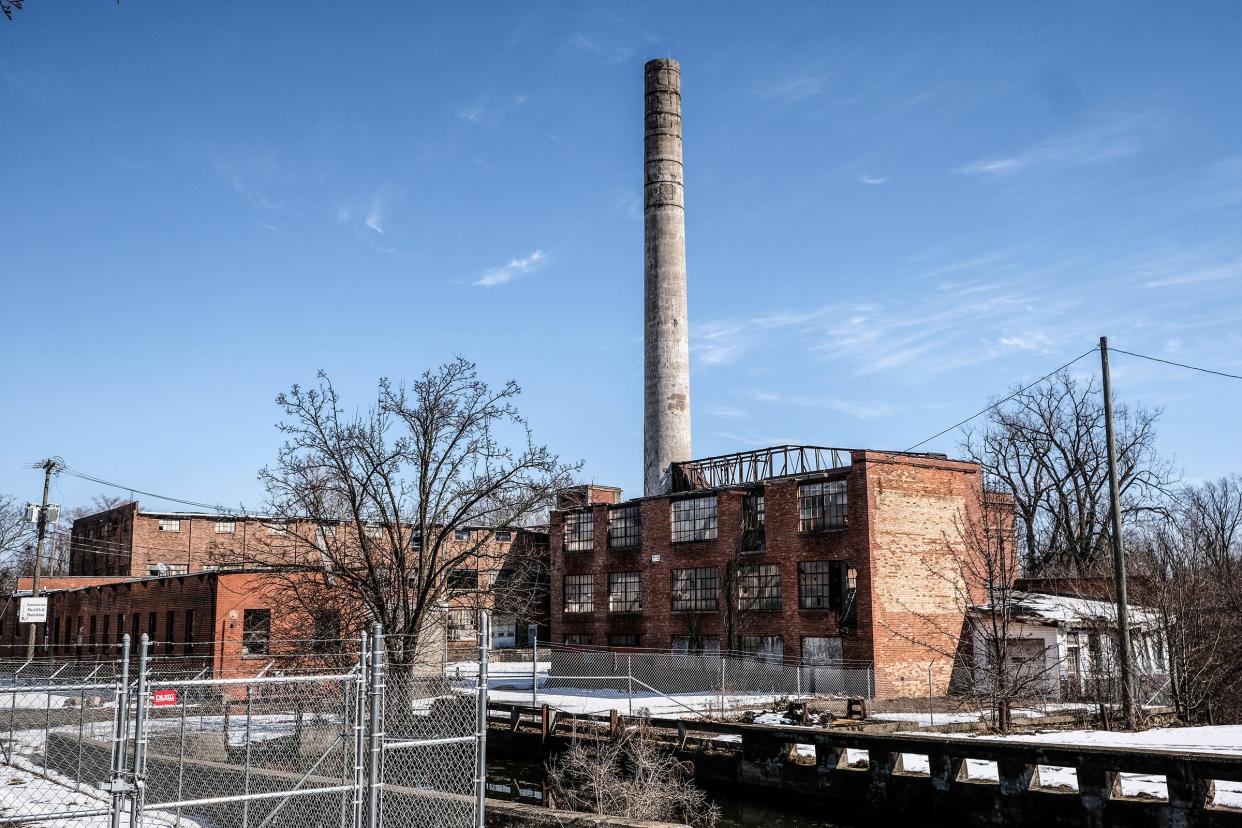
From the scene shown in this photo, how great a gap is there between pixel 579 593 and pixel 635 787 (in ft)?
97.1

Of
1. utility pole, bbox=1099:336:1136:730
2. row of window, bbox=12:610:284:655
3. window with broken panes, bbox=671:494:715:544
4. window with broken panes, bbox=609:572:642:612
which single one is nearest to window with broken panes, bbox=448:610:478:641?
window with broken panes, bbox=609:572:642:612

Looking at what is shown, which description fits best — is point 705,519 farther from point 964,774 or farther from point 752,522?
point 964,774

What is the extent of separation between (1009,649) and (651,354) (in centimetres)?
2120

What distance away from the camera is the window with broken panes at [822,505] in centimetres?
3744

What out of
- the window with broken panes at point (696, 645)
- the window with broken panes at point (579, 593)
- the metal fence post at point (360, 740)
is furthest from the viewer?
the window with broken panes at point (579, 593)

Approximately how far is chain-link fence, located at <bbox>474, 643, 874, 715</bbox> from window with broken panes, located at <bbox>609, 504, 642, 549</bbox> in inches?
179

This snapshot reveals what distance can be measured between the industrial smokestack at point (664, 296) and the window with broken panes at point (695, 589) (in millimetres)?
6473

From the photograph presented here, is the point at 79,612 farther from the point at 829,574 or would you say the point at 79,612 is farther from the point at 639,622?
the point at 829,574

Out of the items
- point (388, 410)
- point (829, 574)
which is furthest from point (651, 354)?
point (388, 410)

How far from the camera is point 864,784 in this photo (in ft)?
72.7

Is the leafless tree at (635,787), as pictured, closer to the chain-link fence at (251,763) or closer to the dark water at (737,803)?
the dark water at (737,803)

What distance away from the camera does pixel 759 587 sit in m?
39.6

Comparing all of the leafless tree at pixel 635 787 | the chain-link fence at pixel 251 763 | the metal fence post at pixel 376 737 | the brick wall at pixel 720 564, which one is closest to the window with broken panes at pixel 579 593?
the brick wall at pixel 720 564

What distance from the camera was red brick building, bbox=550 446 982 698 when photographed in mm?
36344
